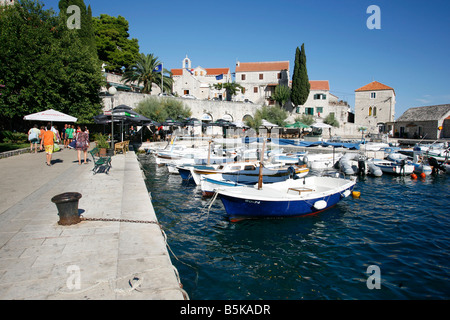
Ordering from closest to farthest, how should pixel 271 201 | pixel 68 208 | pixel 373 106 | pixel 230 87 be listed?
1. pixel 68 208
2. pixel 271 201
3. pixel 373 106
4. pixel 230 87

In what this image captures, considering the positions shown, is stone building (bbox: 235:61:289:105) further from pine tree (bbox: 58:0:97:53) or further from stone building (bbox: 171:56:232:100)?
pine tree (bbox: 58:0:97:53)

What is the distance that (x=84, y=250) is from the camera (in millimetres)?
5055

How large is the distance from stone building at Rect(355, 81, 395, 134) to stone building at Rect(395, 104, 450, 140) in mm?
3804

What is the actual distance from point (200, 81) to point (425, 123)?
4480 cm

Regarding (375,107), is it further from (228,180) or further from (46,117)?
(46,117)

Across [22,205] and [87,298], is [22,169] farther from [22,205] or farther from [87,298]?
[87,298]

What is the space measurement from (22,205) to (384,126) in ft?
203

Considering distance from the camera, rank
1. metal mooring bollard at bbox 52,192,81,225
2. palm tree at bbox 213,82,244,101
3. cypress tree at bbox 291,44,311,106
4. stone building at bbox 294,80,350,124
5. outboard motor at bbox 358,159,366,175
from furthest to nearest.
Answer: palm tree at bbox 213,82,244,101, stone building at bbox 294,80,350,124, cypress tree at bbox 291,44,311,106, outboard motor at bbox 358,159,366,175, metal mooring bollard at bbox 52,192,81,225

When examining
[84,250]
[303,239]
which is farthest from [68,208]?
[303,239]

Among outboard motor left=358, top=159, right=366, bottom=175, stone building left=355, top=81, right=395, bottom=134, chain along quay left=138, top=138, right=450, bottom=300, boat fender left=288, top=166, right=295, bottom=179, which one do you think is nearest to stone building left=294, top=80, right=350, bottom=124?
stone building left=355, top=81, right=395, bottom=134

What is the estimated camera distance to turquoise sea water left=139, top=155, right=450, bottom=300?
620 cm

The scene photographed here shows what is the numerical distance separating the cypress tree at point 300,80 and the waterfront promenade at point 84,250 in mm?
50777

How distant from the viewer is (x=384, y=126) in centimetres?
5584
